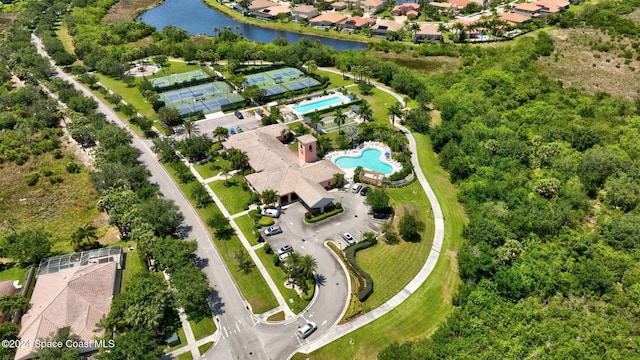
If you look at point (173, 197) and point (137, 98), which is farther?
point (137, 98)

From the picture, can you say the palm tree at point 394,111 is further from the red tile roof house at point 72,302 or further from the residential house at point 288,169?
the red tile roof house at point 72,302

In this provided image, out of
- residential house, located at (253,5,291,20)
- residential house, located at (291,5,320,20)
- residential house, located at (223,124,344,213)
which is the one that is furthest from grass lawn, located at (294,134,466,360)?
residential house, located at (253,5,291,20)

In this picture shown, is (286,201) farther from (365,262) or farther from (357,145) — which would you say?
(357,145)

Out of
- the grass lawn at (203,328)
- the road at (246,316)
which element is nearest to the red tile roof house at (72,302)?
the grass lawn at (203,328)

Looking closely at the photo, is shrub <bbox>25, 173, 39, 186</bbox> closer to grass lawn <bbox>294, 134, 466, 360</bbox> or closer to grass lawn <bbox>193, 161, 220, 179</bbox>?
grass lawn <bbox>193, 161, 220, 179</bbox>

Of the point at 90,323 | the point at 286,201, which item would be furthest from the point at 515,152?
the point at 90,323

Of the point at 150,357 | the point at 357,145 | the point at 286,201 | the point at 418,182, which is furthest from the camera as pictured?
the point at 357,145

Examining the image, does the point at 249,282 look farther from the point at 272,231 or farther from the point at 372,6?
the point at 372,6
